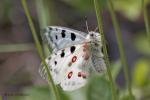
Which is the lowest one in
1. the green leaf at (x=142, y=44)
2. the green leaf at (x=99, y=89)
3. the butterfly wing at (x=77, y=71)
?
the green leaf at (x=142, y=44)

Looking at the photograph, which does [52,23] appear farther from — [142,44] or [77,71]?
[77,71]

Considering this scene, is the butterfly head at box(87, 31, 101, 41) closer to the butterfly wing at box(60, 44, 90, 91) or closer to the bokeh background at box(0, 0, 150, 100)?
the butterfly wing at box(60, 44, 90, 91)

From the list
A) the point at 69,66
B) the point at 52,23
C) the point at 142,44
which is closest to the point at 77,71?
the point at 69,66

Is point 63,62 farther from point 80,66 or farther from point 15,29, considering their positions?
point 15,29

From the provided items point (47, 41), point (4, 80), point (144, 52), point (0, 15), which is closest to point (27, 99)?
point (47, 41)

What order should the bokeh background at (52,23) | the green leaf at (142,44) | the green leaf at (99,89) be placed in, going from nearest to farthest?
the green leaf at (99,89) → the bokeh background at (52,23) → the green leaf at (142,44)

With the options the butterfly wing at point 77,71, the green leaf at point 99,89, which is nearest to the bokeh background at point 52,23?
the green leaf at point 99,89

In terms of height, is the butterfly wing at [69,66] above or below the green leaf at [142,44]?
above

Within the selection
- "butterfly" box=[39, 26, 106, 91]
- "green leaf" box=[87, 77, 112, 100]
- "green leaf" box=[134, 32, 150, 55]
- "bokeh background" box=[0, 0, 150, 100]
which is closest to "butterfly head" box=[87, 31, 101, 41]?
"butterfly" box=[39, 26, 106, 91]

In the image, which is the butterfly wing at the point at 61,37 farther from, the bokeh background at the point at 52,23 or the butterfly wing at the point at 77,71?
the bokeh background at the point at 52,23

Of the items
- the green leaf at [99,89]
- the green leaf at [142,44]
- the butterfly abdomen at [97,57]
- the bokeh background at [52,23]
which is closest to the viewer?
the butterfly abdomen at [97,57]
